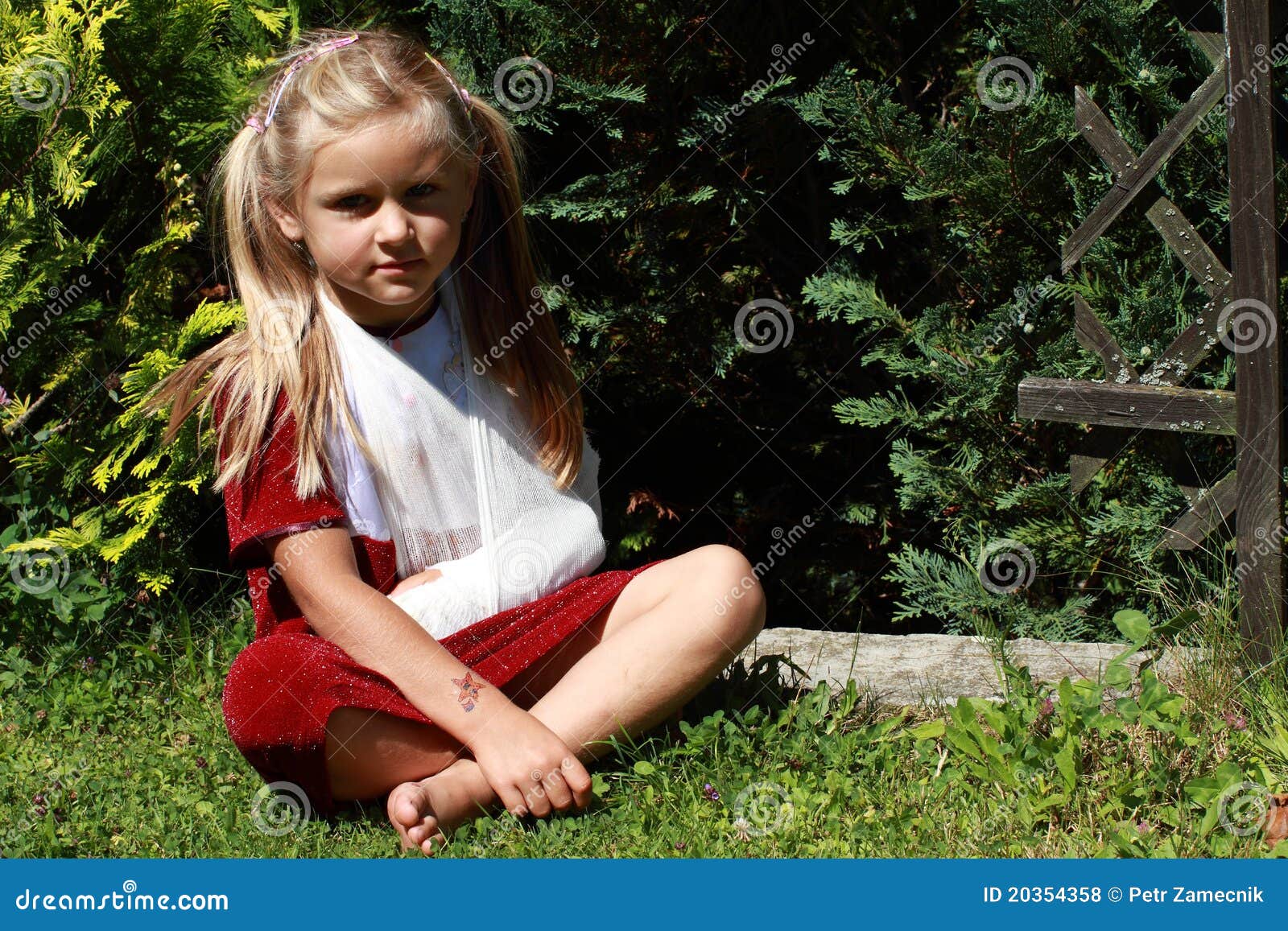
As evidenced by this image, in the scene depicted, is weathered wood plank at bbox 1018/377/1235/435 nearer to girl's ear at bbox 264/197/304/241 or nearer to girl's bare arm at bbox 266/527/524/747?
girl's bare arm at bbox 266/527/524/747

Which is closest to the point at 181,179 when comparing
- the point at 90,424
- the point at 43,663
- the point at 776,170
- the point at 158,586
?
the point at 90,424

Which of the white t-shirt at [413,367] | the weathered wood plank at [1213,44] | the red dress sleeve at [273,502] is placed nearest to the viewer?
the red dress sleeve at [273,502]

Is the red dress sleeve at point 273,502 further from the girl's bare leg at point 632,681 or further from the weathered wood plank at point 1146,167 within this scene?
the weathered wood plank at point 1146,167

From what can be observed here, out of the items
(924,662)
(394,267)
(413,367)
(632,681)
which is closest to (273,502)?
(413,367)

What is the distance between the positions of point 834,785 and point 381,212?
1469mm

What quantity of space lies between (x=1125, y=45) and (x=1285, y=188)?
0.53 m

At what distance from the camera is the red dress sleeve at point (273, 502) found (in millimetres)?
2629

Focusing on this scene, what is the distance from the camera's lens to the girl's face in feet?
8.39

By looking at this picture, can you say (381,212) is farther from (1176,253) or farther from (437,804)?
(1176,253)

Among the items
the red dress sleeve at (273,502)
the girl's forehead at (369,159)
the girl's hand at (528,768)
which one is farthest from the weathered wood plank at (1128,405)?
the red dress sleeve at (273,502)

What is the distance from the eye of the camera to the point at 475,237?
299 cm

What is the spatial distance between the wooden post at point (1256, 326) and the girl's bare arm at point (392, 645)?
5.53 ft

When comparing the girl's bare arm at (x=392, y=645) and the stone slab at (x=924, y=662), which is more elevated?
the stone slab at (x=924, y=662)

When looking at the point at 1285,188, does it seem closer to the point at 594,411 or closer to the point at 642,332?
the point at 642,332
